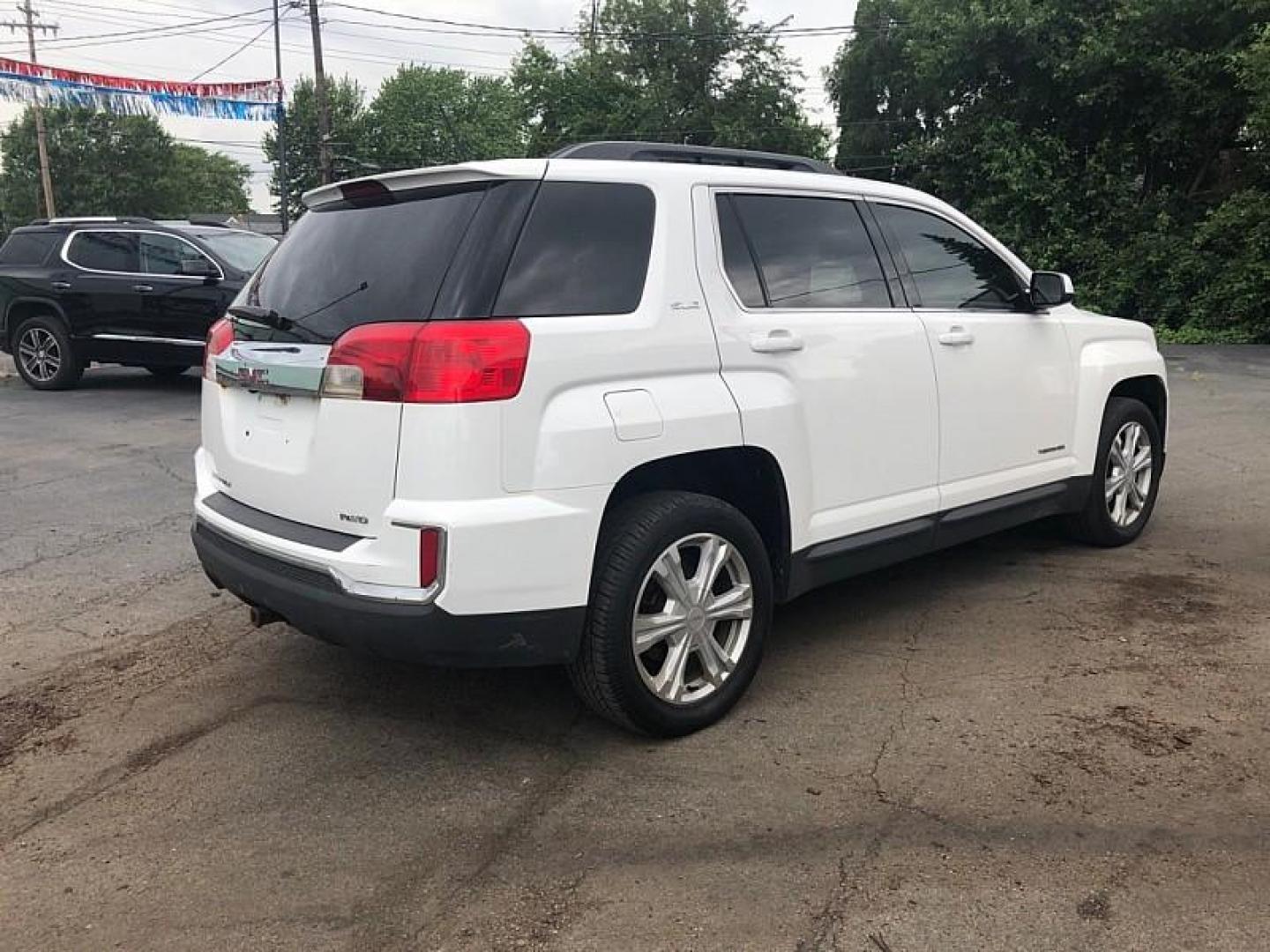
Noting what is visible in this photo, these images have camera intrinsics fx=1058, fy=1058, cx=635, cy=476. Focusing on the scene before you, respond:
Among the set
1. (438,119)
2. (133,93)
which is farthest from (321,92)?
(438,119)

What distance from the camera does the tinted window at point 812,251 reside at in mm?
3736

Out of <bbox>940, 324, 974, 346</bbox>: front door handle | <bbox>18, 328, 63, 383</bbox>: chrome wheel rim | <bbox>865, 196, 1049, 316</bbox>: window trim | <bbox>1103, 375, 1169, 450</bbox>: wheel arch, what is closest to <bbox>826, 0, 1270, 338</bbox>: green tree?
<bbox>1103, 375, 1169, 450</bbox>: wheel arch

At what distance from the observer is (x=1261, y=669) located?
3.89m

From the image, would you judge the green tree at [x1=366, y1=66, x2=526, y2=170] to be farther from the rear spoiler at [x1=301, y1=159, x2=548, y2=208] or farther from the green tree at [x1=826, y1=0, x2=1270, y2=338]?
the rear spoiler at [x1=301, y1=159, x2=548, y2=208]

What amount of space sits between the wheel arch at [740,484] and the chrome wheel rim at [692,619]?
22 cm

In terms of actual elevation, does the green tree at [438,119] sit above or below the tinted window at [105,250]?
above

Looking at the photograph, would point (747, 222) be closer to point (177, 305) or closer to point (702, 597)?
point (702, 597)

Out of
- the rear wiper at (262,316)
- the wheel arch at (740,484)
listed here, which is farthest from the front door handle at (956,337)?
the rear wiper at (262,316)

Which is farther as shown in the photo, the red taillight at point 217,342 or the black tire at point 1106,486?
the black tire at point 1106,486

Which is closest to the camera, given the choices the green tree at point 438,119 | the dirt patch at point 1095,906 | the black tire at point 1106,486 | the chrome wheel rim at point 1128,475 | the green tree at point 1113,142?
the dirt patch at point 1095,906

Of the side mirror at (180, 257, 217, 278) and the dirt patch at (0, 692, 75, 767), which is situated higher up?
the side mirror at (180, 257, 217, 278)

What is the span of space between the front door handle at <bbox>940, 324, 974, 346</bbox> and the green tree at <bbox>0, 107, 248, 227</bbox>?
6522 centimetres

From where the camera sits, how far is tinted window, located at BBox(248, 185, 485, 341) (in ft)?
10.1

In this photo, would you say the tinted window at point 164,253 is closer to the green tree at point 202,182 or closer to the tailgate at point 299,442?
the tailgate at point 299,442
